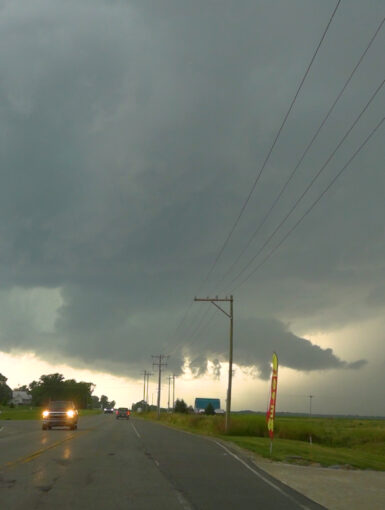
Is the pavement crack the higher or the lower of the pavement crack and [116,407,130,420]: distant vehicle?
the higher

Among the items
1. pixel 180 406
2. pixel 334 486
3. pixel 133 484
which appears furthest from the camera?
pixel 180 406

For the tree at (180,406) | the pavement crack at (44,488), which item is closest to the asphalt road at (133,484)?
the pavement crack at (44,488)

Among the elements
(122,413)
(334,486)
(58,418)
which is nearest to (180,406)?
(122,413)

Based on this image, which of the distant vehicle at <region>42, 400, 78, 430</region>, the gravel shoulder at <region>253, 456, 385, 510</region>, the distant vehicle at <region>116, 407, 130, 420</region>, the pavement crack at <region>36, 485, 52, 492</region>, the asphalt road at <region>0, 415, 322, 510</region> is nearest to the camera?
the asphalt road at <region>0, 415, 322, 510</region>

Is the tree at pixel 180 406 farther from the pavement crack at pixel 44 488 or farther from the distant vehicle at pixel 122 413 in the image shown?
the pavement crack at pixel 44 488

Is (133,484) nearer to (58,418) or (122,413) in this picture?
(58,418)

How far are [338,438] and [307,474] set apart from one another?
4167 centimetres

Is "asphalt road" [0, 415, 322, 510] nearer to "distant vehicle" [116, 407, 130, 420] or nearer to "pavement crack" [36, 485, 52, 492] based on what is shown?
"pavement crack" [36, 485, 52, 492]

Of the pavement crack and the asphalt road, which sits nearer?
the asphalt road

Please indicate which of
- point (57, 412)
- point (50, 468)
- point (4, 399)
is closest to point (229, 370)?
point (57, 412)

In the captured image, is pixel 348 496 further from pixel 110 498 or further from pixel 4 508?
pixel 4 508

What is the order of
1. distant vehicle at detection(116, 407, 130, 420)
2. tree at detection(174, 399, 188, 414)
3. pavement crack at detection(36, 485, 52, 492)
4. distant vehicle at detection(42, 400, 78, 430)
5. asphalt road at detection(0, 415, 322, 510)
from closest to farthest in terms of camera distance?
asphalt road at detection(0, 415, 322, 510) → pavement crack at detection(36, 485, 52, 492) → distant vehicle at detection(42, 400, 78, 430) → distant vehicle at detection(116, 407, 130, 420) → tree at detection(174, 399, 188, 414)

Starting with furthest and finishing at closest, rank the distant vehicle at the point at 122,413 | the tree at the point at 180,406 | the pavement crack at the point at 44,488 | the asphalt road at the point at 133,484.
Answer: the tree at the point at 180,406 < the distant vehicle at the point at 122,413 < the pavement crack at the point at 44,488 < the asphalt road at the point at 133,484

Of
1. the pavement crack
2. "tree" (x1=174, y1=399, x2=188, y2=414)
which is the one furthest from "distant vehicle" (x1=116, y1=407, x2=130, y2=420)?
the pavement crack
